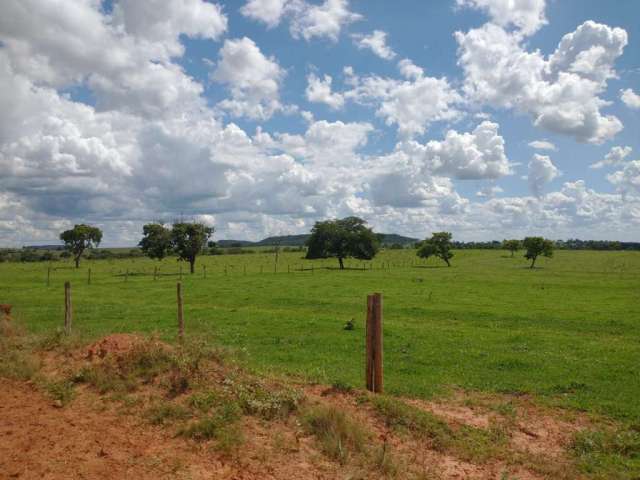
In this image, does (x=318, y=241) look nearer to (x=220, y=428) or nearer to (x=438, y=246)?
(x=438, y=246)

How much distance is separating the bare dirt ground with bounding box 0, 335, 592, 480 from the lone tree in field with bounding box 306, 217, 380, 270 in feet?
223

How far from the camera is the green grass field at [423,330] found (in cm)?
1222

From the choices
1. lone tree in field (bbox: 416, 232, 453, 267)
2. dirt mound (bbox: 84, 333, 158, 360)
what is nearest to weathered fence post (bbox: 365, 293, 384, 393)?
dirt mound (bbox: 84, 333, 158, 360)

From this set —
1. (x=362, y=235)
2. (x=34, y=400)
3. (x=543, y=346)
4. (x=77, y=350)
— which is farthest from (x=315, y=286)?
→ (x=362, y=235)

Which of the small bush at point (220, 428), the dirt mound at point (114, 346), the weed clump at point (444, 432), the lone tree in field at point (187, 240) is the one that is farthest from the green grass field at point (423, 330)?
the lone tree in field at point (187, 240)

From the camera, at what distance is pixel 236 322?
70.7 ft

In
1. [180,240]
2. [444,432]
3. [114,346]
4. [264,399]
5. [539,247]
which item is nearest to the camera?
[444,432]

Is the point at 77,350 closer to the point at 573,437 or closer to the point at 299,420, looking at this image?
the point at 299,420

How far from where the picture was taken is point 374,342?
30.7 ft

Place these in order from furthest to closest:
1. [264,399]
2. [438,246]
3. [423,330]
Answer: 1. [438,246]
2. [423,330]
3. [264,399]

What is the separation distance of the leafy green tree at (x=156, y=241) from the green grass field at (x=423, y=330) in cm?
2682

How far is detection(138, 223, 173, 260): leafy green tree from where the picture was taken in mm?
65062

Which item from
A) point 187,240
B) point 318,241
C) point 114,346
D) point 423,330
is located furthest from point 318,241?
point 114,346

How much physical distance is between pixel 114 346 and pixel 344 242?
2663 inches
